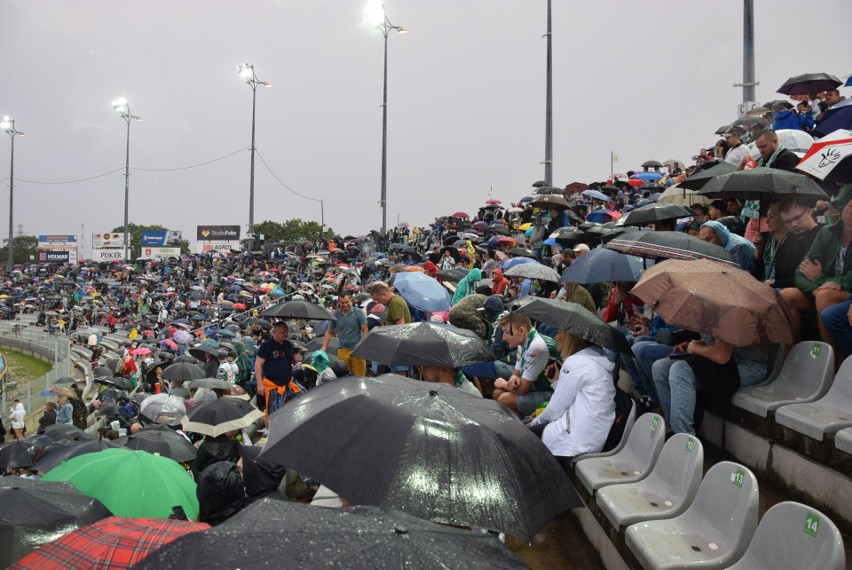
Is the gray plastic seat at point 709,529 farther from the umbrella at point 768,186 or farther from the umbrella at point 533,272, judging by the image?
the umbrella at point 533,272

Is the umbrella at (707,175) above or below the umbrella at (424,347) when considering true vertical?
above

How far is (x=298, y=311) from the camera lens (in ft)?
31.3

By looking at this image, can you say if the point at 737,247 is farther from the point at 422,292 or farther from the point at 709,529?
the point at 422,292

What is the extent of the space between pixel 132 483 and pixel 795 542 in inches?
194

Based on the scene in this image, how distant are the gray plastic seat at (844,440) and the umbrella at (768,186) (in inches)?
105

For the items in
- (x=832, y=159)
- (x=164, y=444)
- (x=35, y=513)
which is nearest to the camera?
(x=35, y=513)

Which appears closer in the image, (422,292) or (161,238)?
(422,292)

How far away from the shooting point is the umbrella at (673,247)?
19.2ft

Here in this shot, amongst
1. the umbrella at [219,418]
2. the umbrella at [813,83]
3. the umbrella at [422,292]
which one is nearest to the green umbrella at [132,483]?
the umbrella at [219,418]

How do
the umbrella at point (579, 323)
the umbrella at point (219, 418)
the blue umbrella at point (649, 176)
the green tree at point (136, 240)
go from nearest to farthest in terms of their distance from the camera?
the umbrella at point (579, 323) < the umbrella at point (219, 418) < the blue umbrella at point (649, 176) < the green tree at point (136, 240)

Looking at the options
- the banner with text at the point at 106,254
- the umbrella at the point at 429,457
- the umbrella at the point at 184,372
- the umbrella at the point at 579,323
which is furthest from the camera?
the banner with text at the point at 106,254

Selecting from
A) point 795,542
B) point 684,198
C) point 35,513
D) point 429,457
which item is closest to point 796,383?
point 795,542

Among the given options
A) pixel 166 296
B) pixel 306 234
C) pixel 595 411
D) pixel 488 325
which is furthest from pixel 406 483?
pixel 306 234

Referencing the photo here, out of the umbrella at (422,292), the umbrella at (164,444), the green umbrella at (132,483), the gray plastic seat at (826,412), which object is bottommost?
the umbrella at (164,444)
